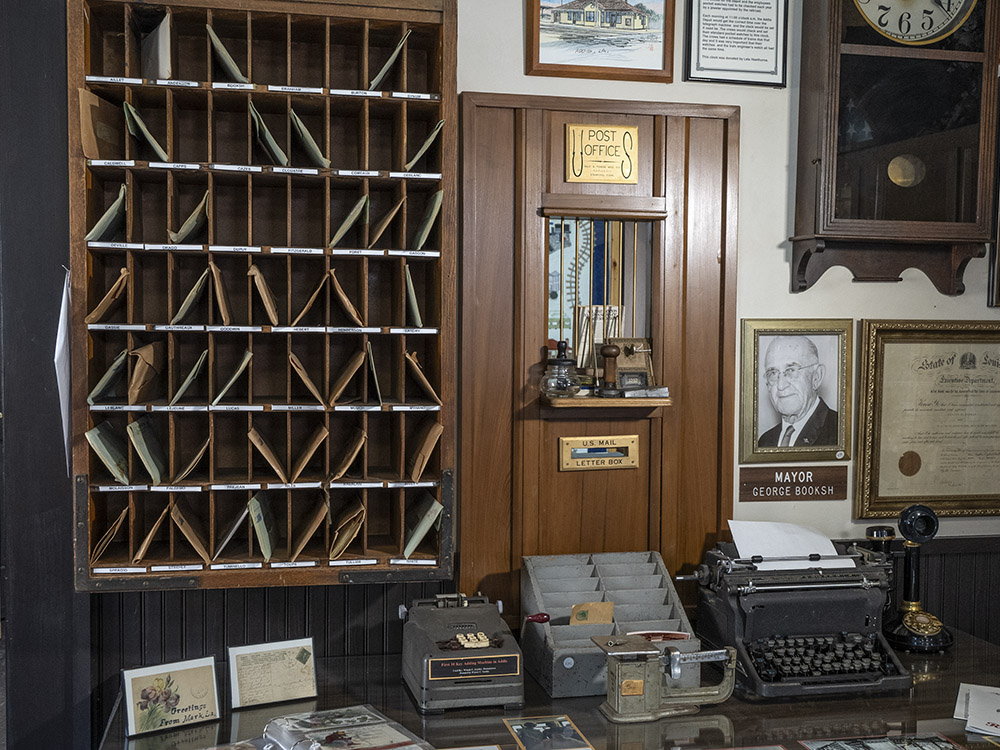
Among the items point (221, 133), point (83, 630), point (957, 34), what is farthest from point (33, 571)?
point (957, 34)

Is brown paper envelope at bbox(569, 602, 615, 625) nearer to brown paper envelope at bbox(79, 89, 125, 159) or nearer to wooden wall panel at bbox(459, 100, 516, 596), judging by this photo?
wooden wall panel at bbox(459, 100, 516, 596)

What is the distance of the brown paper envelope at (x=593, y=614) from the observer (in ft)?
8.60

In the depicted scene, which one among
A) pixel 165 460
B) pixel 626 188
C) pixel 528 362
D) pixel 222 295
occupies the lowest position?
pixel 165 460

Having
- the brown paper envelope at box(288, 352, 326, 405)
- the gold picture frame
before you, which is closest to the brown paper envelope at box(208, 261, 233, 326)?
the brown paper envelope at box(288, 352, 326, 405)

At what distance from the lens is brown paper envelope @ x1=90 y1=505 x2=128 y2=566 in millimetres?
2396

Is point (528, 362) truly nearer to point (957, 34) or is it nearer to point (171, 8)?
point (171, 8)

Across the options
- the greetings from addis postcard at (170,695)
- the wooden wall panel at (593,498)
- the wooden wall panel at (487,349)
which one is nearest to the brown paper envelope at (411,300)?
the wooden wall panel at (487,349)

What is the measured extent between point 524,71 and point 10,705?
241cm

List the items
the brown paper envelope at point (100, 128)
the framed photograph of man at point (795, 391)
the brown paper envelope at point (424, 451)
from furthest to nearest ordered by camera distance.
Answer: the framed photograph of man at point (795, 391)
the brown paper envelope at point (424, 451)
the brown paper envelope at point (100, 128)

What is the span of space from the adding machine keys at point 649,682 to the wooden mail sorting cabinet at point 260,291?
1.75 feet

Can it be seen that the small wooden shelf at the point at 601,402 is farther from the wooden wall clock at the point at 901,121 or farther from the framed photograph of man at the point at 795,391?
the wooden wall clock at the point at 901,121

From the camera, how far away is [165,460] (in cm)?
255

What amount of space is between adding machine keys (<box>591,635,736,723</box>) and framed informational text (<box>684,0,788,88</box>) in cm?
175

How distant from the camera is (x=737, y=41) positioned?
297 cm
